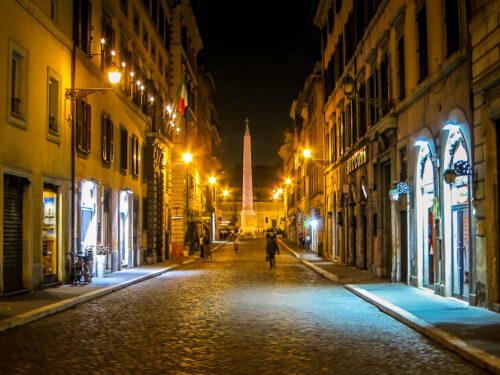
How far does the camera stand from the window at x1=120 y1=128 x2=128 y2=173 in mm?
29328

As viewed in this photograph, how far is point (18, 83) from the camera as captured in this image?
1772 cm

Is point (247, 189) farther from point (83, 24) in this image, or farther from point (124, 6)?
point (83, 24)

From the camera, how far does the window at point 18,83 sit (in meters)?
17.2

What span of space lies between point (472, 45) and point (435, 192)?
454 centimetres

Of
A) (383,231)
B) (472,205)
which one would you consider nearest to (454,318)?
(472,205)

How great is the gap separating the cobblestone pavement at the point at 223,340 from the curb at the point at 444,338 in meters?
0.14

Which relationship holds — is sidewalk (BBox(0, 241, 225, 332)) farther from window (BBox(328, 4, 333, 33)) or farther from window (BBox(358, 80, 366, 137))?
window (BBox(328, 4, 333, 33))

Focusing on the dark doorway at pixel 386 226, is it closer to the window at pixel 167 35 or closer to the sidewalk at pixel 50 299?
the sidewalk at pixel 50 299

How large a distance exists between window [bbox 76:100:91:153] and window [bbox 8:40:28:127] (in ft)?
13.8

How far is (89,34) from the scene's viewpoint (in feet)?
78.9

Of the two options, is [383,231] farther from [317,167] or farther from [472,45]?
[317,167]

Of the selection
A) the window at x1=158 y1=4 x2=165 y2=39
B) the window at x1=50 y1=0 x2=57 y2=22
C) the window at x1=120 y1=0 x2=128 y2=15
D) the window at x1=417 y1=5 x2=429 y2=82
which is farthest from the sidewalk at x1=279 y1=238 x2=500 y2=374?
the window at x1=158 y1=4 x2=165 y2=39

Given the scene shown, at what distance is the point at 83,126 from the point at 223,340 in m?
14.5

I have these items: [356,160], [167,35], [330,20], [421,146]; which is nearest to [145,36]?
[167,35]
